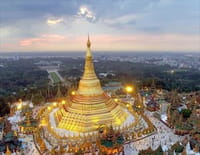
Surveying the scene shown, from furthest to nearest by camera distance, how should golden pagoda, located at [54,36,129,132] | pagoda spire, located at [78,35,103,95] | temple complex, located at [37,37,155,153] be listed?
1. pagoda spire, located at [78,35,103,95]
2. golden pagoda, located at [54,36,129,132]
3. temple complex, located at [37,37,155,153]

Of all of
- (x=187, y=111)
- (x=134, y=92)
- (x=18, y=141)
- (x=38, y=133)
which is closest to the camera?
(x=18, y=141)

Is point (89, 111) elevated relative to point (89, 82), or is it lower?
lower

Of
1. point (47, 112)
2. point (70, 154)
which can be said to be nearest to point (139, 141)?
point (70, 154)

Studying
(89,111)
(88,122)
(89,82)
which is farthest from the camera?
(89,82)

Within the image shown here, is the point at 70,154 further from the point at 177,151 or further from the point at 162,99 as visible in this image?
the point at 162,99

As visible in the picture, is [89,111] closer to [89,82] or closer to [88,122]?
[88,122]

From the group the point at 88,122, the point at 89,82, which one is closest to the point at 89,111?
the point at 88,122

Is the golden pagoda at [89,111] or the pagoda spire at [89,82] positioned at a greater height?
the pagoda spire at [89,82]

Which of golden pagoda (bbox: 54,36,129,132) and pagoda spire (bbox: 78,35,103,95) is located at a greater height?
pagoda spire (bbox: 78,35,103,95)
